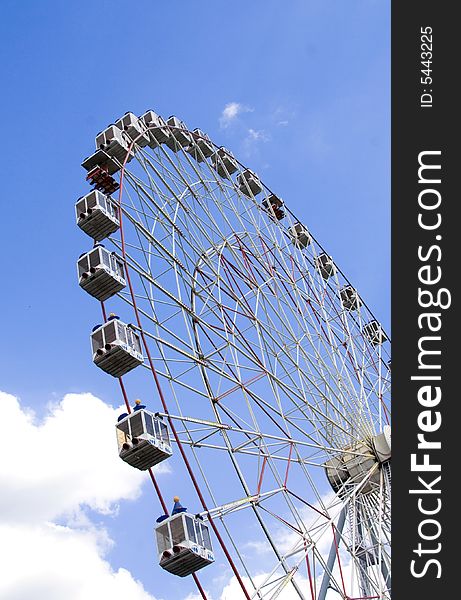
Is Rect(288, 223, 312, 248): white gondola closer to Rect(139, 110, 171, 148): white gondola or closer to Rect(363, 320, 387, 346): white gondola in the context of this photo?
Rect(363, 320, 387, 346): white gondola

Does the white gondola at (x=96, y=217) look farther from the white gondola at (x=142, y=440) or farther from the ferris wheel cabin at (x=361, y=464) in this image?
the ferris wheel cabin at (x=361, y=464)

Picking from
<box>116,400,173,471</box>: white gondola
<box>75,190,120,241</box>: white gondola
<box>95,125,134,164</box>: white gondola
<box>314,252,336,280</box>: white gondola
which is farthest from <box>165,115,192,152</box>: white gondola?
<box>116,400,173,471</box>: white gondola

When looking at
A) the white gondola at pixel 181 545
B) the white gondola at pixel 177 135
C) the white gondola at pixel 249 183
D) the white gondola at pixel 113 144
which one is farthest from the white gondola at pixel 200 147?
the white gondola at pixel 181 545

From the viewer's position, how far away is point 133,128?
16516mm

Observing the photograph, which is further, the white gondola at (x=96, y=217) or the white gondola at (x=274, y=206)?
the white gondola at (x=274, y=206)

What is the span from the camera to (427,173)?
8766 millimetres

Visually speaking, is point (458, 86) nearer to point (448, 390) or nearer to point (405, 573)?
point (448, 390)

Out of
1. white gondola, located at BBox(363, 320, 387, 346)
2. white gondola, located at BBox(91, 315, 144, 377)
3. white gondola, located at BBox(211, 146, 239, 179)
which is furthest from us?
white gondola, located at BBox(363, 320, 387, 346)

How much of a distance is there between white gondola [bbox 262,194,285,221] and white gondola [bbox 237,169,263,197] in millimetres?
447

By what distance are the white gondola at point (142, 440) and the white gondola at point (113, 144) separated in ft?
18.1

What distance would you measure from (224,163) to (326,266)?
190 inches

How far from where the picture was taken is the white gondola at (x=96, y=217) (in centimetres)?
1373

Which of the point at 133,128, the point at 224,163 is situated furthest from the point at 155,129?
the point at 224,163

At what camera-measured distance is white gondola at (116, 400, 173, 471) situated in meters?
11.6
